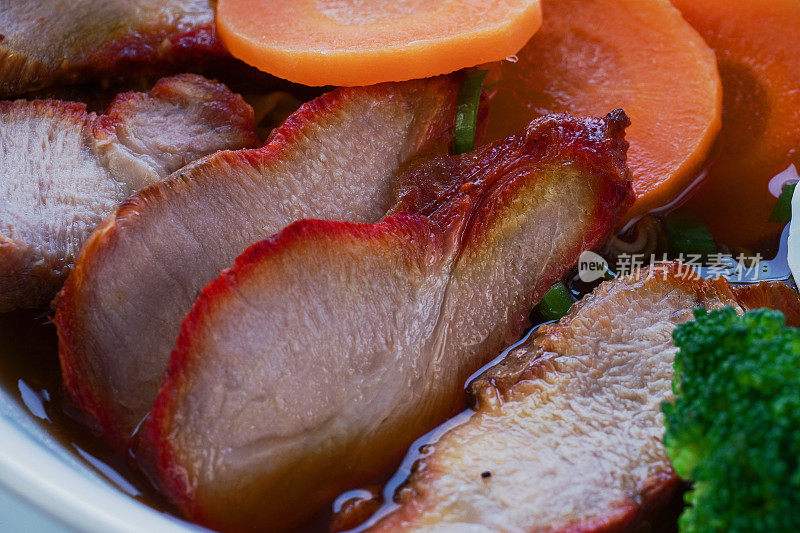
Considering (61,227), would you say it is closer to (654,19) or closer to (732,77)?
(654,19)

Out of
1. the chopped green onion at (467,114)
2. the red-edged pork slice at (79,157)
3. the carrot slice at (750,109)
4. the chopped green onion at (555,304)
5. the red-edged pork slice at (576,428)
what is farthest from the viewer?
the carrot slice at (750,109)

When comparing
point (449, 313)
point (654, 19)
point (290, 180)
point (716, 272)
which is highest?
point (654, 19)

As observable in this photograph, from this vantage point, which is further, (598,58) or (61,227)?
(598,58)

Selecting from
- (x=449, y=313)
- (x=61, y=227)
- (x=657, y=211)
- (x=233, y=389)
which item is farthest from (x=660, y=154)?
(x=61, y=227)

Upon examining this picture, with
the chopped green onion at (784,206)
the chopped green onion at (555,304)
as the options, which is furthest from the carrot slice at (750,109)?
the chopped green onion at (555,304)

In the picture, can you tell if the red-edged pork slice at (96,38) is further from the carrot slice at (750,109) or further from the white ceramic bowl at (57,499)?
the carrot slice at (750,109)

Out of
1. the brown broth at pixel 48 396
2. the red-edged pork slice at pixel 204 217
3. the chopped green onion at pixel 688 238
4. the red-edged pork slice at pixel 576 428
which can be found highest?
the red-edged pork slice at pixel 204 217
